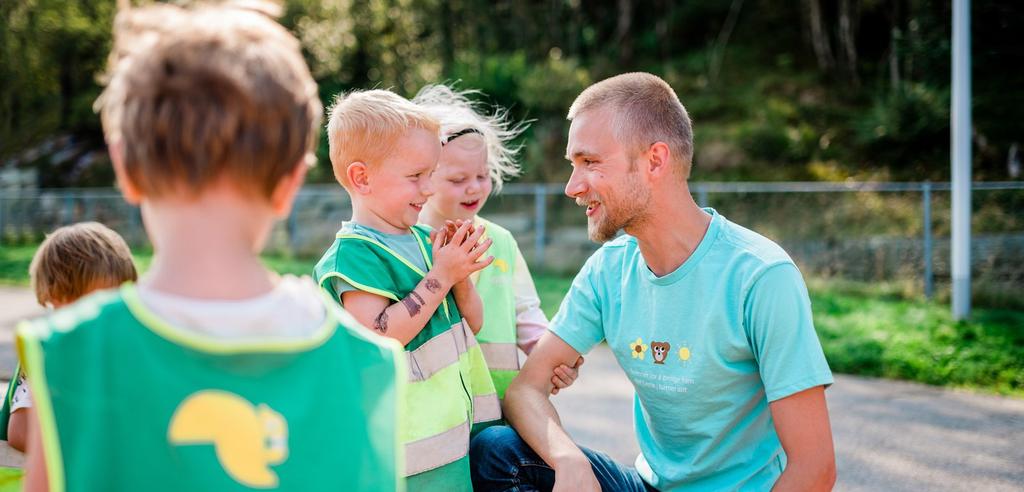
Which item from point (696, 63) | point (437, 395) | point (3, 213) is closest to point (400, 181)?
point (437, 395)

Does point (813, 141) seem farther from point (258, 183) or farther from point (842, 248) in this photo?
point (258, 183)

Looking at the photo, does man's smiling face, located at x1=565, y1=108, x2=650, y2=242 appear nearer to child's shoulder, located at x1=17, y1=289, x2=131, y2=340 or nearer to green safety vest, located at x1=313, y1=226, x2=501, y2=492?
green safety vest, located at x1=313, y1=226, x2=501, y2=492

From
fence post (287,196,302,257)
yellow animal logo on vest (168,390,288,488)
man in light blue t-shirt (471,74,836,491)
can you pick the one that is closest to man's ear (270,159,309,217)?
yellow animal logo on vest (168,390,288,488)

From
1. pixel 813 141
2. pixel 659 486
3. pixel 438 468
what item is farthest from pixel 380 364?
pixel 813 141

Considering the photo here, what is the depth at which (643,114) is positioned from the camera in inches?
112

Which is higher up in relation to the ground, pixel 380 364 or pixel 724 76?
pixel 724 76

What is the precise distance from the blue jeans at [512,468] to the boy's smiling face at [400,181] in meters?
0.70

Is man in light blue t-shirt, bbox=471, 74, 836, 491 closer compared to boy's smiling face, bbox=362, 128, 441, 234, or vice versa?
man in light blue t-shirt, bbox=471, 74, 836, 491

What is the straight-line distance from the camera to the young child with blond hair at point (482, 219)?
3.14 meters

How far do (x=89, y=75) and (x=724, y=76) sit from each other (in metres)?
15.1

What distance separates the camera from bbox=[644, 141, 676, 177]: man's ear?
2828 mm

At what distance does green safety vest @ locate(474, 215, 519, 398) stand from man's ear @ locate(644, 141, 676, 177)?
2.03 ft

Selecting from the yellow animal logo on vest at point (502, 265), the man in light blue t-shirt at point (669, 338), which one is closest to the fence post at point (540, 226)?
the yellow animal logo on vest at point (502, 265)

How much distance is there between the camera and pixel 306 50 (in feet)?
58.2
